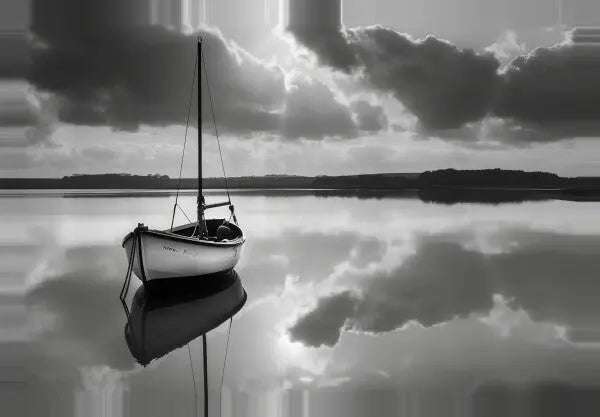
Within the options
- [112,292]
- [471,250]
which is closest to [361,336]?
[112,292]

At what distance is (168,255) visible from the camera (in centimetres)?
1409

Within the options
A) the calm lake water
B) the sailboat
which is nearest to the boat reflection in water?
the calm lake water

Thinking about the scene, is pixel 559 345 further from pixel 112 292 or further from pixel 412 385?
pixel 112 292

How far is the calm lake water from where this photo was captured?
818cm

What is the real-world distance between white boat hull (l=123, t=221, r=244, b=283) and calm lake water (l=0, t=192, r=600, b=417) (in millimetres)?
1436

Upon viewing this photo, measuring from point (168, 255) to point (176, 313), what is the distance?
62.6 inches

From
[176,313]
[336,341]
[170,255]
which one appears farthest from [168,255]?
[336,341]

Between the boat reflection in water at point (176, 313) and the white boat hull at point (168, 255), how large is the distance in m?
0.47

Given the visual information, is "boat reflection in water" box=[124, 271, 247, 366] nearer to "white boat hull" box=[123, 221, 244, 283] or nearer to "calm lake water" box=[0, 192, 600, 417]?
"calm lake water" box=[0, 192, 600, 417]

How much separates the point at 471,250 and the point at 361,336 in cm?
1645

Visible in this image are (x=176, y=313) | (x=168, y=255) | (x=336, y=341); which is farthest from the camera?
(x=168, y=255)

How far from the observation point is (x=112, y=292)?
16594 millimetres

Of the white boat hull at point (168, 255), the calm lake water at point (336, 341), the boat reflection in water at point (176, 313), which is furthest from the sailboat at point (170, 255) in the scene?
the calm lake water at point (336, 341)

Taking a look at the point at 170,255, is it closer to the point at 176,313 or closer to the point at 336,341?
the point at 176,313
